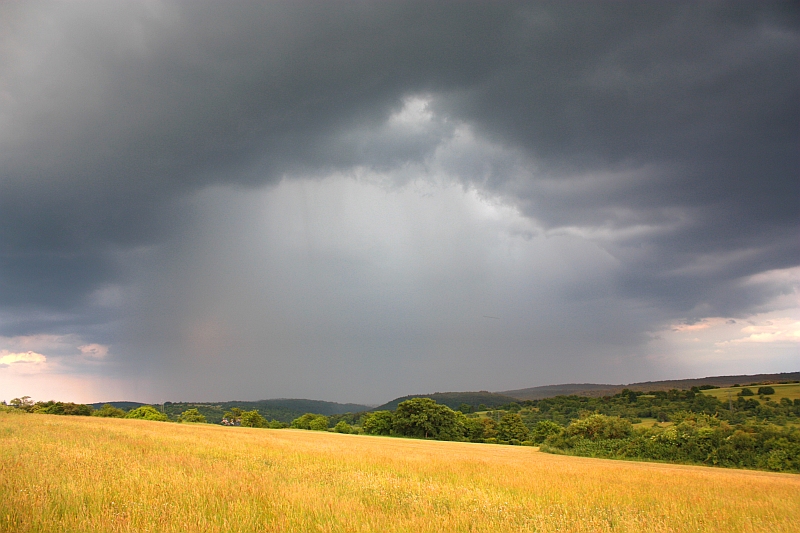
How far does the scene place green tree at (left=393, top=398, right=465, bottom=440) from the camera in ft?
300

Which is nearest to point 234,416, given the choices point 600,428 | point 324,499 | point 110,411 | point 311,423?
point 311,423

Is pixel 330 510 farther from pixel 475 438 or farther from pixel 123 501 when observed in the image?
pixel 475 438

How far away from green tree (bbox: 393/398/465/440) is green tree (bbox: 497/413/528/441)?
40.9 ft

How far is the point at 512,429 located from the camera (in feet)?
333

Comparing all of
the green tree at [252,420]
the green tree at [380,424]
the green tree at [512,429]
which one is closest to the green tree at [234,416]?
the green tree at [252,420]

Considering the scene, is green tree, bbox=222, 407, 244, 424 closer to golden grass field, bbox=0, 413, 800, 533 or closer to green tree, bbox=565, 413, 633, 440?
green tree, bbox=565, 413, 633, 440

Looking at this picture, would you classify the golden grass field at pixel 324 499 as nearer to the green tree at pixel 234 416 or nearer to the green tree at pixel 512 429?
the green tree at pixel 512 429

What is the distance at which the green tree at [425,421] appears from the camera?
91.5m

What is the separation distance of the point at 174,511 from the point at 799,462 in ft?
153

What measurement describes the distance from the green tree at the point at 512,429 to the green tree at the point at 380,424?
27.0 meters

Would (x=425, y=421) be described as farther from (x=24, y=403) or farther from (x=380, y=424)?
(x=24, y=403)

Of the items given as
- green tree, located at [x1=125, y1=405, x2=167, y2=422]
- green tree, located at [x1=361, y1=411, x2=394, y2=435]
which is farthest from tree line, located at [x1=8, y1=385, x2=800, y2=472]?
green tree, located at [x1=125, y1=405, x2=167, y2=422]

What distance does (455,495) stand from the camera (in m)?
10.9

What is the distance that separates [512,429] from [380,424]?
3186 cm
